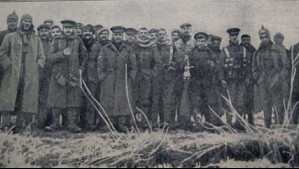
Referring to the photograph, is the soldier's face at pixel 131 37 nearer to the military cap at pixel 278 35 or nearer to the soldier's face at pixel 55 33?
the soldier's face at pixel 55 33

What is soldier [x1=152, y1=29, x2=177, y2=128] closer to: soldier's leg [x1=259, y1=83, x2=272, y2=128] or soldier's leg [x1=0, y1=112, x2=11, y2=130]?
soldier's leg [x1=259, y1=83, x2=272, y2=128]

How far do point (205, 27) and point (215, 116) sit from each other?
148cm

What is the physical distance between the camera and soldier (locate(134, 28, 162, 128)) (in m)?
8.12

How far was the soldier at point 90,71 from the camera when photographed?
807cm

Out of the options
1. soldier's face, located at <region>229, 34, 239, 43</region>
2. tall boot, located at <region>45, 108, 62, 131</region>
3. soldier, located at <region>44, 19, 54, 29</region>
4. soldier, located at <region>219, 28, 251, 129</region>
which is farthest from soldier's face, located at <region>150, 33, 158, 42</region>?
tall boot, located at <region>45, 108, 62, 131</region>

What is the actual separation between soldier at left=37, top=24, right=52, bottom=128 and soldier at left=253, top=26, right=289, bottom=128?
10.6 feet

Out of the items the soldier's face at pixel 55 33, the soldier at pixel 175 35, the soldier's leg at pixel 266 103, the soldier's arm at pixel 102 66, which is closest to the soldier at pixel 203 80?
the soldier at pixel 175 35

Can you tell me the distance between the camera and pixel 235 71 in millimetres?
8203

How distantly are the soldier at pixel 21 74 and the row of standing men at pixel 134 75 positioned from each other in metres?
0.02

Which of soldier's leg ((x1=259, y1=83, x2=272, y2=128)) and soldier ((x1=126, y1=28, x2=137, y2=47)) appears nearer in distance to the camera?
soldier's leg ((x1=259, y1=83, x2=272, y2=128))

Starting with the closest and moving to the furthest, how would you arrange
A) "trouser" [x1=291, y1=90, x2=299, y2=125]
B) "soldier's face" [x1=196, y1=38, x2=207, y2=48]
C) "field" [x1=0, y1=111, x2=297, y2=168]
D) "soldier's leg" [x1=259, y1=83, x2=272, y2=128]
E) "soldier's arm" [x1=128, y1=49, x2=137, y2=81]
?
"field" [x1=0, y1=111, x2=297, y2=168], "trouser" [x1=291, y1=90, x2=299, y2=125], "soldier's leg" [x1=259, y1=83, x2=272, y2=128], "soldier's arm" [x1=128, y1=49, x2=137, y2=81], "soldier's face" [x1=196, y1=38, x2=207, y2=48]

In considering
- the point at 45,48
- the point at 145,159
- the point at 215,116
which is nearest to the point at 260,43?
the point at 215,116

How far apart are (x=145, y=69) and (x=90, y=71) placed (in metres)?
0.86

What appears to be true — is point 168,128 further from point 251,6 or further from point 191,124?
point 251,6
